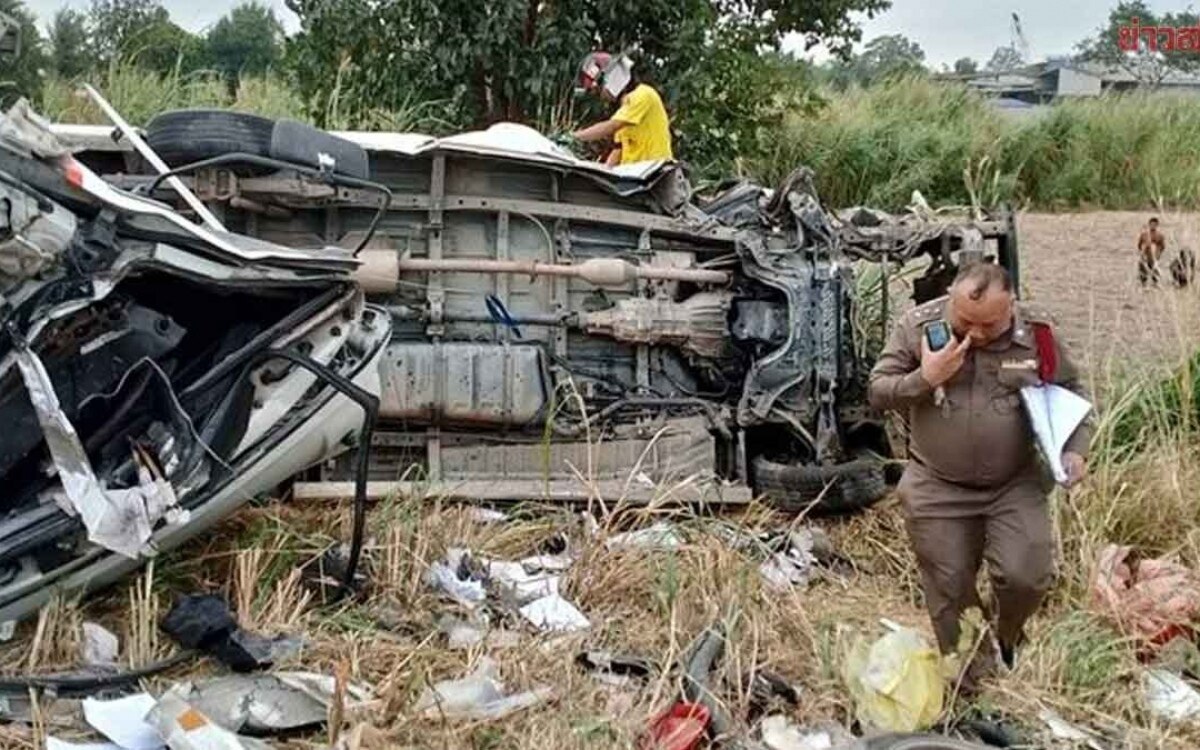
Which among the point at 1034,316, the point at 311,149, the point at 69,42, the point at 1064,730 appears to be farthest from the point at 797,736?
the point at 69,42

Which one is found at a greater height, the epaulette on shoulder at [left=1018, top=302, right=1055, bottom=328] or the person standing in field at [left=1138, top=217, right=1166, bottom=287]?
the person standing in field at [left=1138, top=217, right=1166, bottom=287]

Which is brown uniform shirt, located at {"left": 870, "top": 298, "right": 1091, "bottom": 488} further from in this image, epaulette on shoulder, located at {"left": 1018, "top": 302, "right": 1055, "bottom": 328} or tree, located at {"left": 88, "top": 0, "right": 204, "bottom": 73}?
tree, located at {"left": 88, "top": 0, "right": 204, "bottom": 73}

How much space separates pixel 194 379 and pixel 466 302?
1966 millimetres

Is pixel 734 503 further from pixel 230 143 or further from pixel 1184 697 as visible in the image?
pixel 230 143

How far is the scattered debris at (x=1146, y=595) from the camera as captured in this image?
5.16 metres

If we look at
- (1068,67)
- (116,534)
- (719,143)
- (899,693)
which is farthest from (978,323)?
(1068,67)

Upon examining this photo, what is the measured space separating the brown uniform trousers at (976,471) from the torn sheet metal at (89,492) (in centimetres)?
231

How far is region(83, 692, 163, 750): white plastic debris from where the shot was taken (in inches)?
158

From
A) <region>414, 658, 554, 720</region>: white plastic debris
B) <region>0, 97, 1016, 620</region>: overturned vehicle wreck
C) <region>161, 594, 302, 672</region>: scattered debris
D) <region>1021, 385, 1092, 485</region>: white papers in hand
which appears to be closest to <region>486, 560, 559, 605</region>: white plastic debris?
<region>0, 97, 1016, 620</region>: overturned vehicle wreck

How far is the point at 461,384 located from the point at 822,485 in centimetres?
169

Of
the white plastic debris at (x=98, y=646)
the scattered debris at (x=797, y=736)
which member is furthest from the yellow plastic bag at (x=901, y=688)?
the white plastic debris at (x=98, y=646)

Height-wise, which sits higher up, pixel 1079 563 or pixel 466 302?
pixel 466 302

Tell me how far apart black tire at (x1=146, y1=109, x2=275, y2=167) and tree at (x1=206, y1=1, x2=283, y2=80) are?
567 centimetres

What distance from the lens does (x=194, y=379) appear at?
4.80 metres
